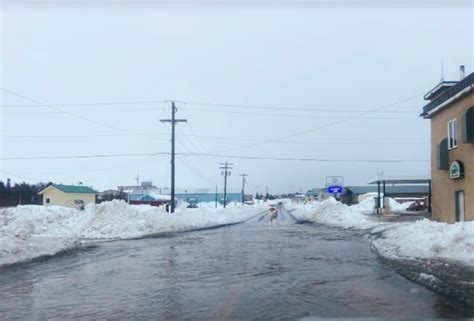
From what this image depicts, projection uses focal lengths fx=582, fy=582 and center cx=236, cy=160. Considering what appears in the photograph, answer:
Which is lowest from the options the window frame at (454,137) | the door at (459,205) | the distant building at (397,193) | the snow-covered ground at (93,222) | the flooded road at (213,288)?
the flooded road at (213,288)

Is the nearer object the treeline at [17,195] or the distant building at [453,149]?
the distant building at [453,149]

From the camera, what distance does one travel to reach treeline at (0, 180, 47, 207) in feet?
265

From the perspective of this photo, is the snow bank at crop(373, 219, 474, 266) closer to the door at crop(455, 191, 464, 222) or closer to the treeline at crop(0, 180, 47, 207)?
the door at crop(455, 191, 464, 222)

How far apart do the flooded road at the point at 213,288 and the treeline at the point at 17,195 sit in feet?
212

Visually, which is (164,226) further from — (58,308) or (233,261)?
(58,308)

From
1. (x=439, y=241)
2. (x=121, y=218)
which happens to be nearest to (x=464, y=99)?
(x=439, y=241)

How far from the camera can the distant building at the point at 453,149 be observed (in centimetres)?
2655

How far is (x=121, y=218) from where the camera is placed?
3644 cm

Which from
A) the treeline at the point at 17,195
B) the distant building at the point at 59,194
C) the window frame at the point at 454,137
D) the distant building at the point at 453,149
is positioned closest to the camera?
the distant building at the point at 453,149

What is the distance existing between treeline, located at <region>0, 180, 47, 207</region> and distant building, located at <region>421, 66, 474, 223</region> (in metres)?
59.3

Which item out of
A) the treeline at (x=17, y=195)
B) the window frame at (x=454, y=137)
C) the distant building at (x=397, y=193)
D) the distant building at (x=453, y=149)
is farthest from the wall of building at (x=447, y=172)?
the treeline at (x=17, y=195)

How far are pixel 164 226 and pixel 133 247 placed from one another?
14.8m

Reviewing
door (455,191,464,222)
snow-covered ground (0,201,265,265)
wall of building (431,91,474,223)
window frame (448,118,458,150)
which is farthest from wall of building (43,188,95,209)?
door (455,191,464,222)

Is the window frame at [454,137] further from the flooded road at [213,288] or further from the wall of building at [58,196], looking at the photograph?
the wall of building at [58,196]
